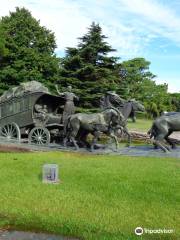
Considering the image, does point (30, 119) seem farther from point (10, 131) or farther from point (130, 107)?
point (130, 107)

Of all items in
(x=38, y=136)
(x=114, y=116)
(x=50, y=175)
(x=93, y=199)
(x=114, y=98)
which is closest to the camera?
(x=93, y=199)

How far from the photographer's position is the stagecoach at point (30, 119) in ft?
63.3

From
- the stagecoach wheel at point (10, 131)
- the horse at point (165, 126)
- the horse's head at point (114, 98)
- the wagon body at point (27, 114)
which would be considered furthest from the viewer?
the stagecoach wheel at point (10, 131)

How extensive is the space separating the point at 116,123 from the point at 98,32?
56.3 ft

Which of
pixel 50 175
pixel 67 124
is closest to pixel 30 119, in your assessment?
pixel 67 124

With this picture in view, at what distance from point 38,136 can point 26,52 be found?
68.8ft

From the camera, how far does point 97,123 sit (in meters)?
17.3

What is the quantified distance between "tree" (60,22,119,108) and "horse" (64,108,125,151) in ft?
45.3

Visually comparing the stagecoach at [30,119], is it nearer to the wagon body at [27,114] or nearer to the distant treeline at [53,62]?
the wagon body at [27,114]

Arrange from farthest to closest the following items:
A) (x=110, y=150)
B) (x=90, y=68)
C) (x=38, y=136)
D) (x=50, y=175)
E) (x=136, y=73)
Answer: (x=136, y=73), (x=90, y=68), (x=38, y=136), (x=110, y=150), (x=50, y=175)

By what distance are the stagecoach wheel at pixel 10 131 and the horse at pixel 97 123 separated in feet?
9.98

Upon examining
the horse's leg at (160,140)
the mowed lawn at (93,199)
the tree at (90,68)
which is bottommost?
the mowed lawn at (93,199)

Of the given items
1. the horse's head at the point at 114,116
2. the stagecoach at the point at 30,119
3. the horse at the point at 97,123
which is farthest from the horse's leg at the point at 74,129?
the stagecoach at the point at 30,119

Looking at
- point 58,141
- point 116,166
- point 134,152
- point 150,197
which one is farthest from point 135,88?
point 150,197
